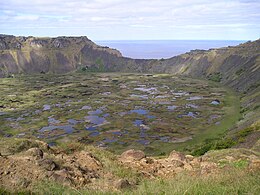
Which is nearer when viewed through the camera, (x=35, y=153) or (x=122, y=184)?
(x=122, y=184)

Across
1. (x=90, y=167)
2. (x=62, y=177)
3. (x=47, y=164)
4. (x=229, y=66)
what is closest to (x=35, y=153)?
(x=47, y=164)

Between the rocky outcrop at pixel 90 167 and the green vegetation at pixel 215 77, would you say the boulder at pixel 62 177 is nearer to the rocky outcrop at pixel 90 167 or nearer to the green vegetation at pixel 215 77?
the rocky outcrop at pixel 90 167

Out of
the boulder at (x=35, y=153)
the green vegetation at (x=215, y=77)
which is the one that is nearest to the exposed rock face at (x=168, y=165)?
the boulder at (x=35, y=153)

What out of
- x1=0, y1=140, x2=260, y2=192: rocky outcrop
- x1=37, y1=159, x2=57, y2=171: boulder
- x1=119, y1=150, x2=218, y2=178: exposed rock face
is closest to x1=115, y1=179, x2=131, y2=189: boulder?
x1=0, y1=140, x2=260, y2=192: rocky outcrop

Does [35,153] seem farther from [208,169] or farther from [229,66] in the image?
[229,66]

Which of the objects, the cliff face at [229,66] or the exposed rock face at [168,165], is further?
the cliff face at [229,66]

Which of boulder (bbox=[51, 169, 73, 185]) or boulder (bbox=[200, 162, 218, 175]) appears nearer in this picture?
boulder (bbox=[51, 169, 73, 185])

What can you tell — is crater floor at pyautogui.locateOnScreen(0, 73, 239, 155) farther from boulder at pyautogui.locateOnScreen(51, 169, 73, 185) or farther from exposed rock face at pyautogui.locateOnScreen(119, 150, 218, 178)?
boulder at pyautogui.locateOnScreen(51, 169, 73, 185)

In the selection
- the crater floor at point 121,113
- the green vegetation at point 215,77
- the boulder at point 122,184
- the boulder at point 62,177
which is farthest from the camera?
the green vegetation at point 215,77

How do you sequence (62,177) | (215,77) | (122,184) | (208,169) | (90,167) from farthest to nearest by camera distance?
1. (215,77)
2. (90,167)
3. (208,169)
4. (62,177)
5. (122,184)

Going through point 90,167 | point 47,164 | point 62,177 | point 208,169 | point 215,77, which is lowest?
point 215,77

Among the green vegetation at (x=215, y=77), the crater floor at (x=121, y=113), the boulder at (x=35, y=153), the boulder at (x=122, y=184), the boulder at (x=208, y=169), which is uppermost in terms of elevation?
the boulder at (x=35, y=153)

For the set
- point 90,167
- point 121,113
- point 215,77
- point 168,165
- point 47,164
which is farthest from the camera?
point 215,77

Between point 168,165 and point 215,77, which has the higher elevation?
point 168,165
